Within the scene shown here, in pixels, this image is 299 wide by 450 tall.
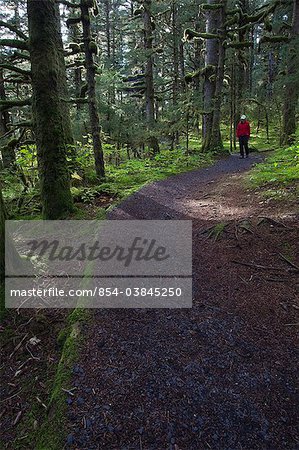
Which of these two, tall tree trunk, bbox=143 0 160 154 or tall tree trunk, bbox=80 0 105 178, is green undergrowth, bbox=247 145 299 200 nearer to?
tall tree trunk, bbox=80 0 105 178

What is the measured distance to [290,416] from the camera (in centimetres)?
242

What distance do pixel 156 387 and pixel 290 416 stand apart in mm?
1078

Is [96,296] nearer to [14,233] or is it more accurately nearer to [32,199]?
[14,233]

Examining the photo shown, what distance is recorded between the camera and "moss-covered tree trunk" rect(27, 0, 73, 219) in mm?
5266

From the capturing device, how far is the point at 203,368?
2.78 m

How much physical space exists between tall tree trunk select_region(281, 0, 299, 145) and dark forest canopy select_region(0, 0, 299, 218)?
44mm

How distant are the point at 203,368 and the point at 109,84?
1649cm

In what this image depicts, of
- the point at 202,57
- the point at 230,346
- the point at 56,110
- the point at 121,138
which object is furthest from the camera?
the point at 202,57

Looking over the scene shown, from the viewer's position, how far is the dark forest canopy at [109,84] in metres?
5.47

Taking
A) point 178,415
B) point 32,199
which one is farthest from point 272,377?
point 32,199

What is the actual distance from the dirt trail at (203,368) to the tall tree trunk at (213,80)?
12514 mm

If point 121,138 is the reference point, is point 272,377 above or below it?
below

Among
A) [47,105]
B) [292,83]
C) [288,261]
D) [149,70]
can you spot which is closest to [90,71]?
[47,105]

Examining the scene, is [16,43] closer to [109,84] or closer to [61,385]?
[61,385]
